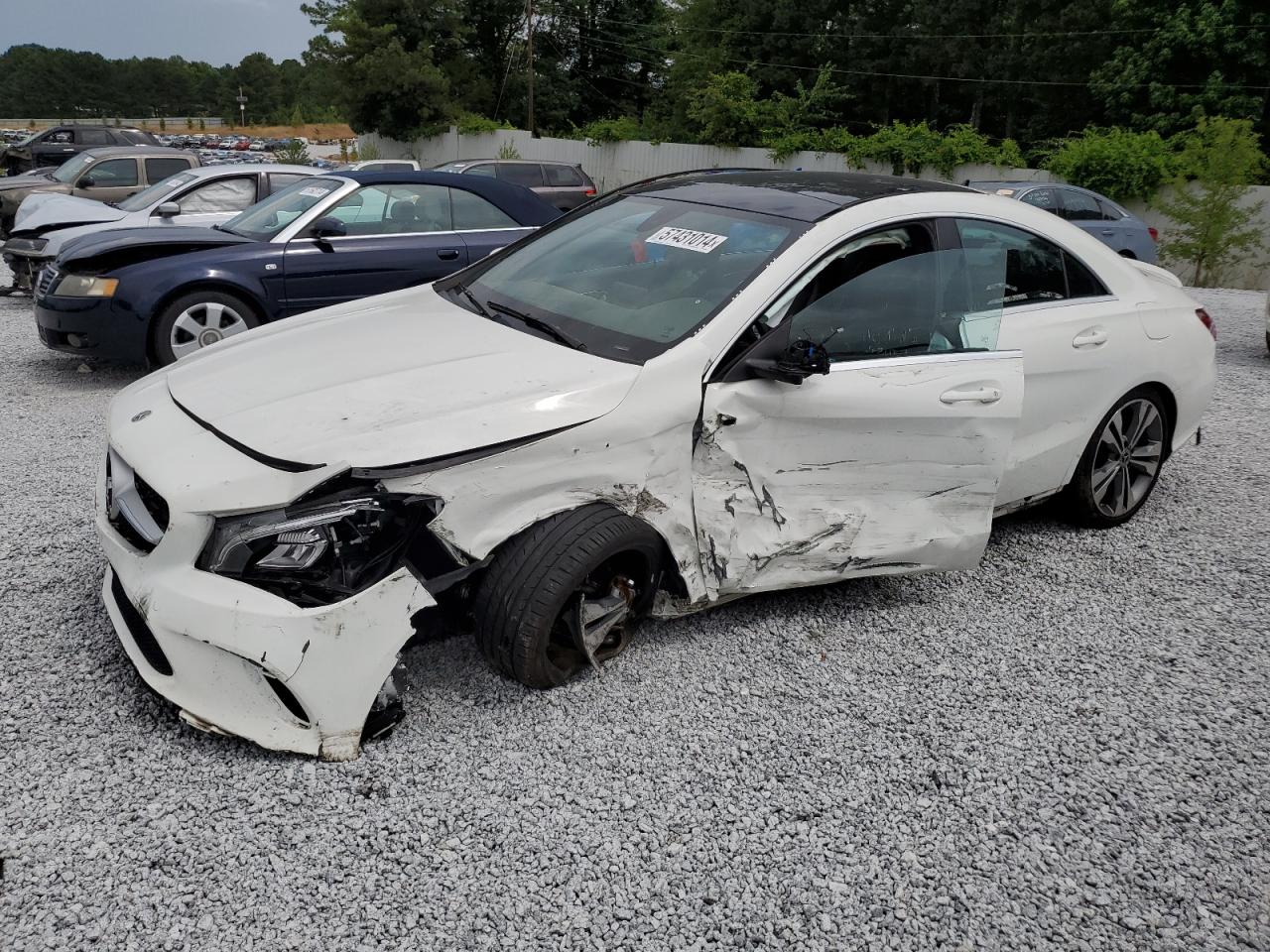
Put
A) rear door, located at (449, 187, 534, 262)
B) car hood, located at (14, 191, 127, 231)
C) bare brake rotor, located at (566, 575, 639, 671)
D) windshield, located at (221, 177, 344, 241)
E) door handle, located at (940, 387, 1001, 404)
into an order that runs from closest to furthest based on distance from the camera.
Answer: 1. bare brake rotor, located at (566, 575, 639, 671)
2. door handle, located at (940, 387, 1001, 404)
3. windshield, located at (221, 177, 344, 241)
4. rear door, located at (449, 187, 534, 262)
5. car hood, located at (14, 191, 127, 231)

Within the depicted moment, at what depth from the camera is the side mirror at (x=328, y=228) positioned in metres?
6.93

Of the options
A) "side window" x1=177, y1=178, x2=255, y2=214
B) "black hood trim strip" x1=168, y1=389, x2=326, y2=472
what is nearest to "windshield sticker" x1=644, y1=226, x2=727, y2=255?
"black hood trim strip" x1=168, y1=389, x2=326, y2=472

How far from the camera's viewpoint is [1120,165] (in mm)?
21141

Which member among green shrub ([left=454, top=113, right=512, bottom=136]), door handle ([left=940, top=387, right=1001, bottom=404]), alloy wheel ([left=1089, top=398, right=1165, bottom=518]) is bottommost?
alloy wheel ([left=1089, top=398, right=1165, bottom=518])

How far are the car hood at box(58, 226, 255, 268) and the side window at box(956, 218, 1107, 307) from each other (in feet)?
17.5

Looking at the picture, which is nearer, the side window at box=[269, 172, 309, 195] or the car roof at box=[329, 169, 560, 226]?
the car roof at box=[329, 169, 560, 226]

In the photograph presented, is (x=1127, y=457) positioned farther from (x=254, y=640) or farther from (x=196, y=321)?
(x=196, y=321)

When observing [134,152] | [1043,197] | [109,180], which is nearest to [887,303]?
[1043,197]

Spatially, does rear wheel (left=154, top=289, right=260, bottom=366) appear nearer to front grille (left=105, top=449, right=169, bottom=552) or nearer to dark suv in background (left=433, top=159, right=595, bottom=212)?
front grille (left=105, top=449, right=169, bottom=552)

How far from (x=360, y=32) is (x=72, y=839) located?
48867mm

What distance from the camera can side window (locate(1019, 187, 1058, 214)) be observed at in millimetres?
13367

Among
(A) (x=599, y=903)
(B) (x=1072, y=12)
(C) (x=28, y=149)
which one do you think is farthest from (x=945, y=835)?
(B) (x=1072, y=12)

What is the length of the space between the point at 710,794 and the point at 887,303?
1859 mm

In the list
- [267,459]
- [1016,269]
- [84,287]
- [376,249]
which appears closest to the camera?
[267,459]
